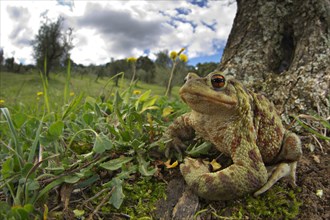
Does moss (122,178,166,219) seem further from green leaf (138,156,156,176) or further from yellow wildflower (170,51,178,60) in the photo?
yellow wildflower (170,51,178,60)

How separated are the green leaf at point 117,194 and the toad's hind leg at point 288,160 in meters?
1.06

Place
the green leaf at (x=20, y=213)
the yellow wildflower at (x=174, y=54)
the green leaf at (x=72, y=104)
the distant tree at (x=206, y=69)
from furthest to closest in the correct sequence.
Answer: the distant tree at (x=206, y=69) < the yellow wildflower at (x=174, y=54) < the green leaf at (x=72, y=104) < the green leaf at (x=20, y=213)

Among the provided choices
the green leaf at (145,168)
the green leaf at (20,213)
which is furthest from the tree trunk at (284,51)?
the green leaf at (20,213)

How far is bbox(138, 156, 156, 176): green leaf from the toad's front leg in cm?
26

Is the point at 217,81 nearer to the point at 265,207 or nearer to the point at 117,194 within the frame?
the point at 265,207

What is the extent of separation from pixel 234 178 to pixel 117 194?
0.80 m

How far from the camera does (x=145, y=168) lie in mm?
2082

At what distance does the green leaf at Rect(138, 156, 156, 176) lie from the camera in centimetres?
201

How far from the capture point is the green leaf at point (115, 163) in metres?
2.02

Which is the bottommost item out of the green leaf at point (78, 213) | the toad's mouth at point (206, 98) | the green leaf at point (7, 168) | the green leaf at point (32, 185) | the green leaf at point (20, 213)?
the green leaf at point (78, 213)

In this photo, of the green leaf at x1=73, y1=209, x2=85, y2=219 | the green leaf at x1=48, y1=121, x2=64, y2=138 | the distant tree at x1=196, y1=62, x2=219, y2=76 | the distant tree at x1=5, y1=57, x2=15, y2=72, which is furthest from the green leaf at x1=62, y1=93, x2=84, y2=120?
the distant tree at x1=5, y1=57, x2=15, y2=72

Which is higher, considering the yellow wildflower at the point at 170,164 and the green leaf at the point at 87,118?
the green leaf at the point at 87,118

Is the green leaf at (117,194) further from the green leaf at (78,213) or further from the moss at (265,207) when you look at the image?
the moss at (265,207)

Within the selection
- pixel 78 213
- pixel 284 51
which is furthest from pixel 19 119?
pixel 284 51
